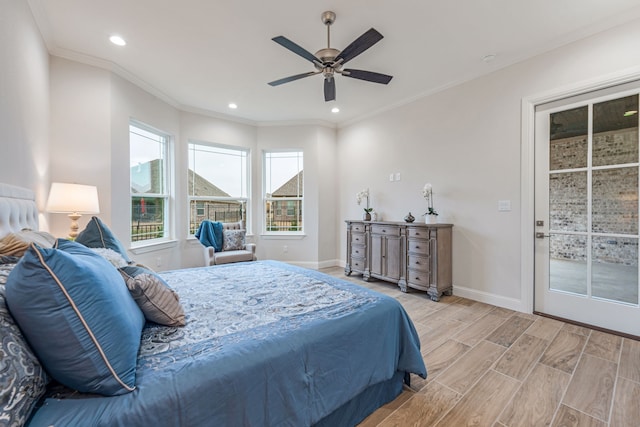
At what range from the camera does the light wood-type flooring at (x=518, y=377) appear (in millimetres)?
1539

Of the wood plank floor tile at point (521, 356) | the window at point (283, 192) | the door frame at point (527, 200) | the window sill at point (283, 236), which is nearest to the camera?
the wood plank floor tile at point (521, 356)

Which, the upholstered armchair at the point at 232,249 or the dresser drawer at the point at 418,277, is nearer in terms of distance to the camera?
the dresser drawer at the point at 418,277

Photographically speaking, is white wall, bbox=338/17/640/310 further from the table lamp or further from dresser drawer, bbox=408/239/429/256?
the table lamp

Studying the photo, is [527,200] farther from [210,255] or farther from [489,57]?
[210,255]

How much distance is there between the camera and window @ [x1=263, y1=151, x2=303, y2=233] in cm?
538

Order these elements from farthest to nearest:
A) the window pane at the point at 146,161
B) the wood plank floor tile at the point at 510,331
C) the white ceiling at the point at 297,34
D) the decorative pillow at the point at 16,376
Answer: the window pane at the point at 146,161
the wood plank floor tile at the point at 510,331
the white ceiling at the point at 297,34
the decorative pillow at the point at 16,376

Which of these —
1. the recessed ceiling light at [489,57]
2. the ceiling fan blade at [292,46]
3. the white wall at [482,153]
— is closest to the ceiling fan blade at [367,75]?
the ceiling fan blade at [292,46]

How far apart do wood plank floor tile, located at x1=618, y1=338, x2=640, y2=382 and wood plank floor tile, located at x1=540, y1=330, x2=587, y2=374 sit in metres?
0.23

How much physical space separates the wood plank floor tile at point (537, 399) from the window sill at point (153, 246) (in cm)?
408

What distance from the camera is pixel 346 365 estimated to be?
1354 mm

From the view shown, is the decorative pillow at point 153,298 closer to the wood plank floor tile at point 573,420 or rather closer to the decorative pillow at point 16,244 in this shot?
the decorative pillow at point 16,244

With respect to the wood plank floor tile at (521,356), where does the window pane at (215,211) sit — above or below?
above

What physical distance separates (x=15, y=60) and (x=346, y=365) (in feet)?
10.1

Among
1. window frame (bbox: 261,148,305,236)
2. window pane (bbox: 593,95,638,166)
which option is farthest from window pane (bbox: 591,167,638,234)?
window frame (bbox: 261,148,305,236)
